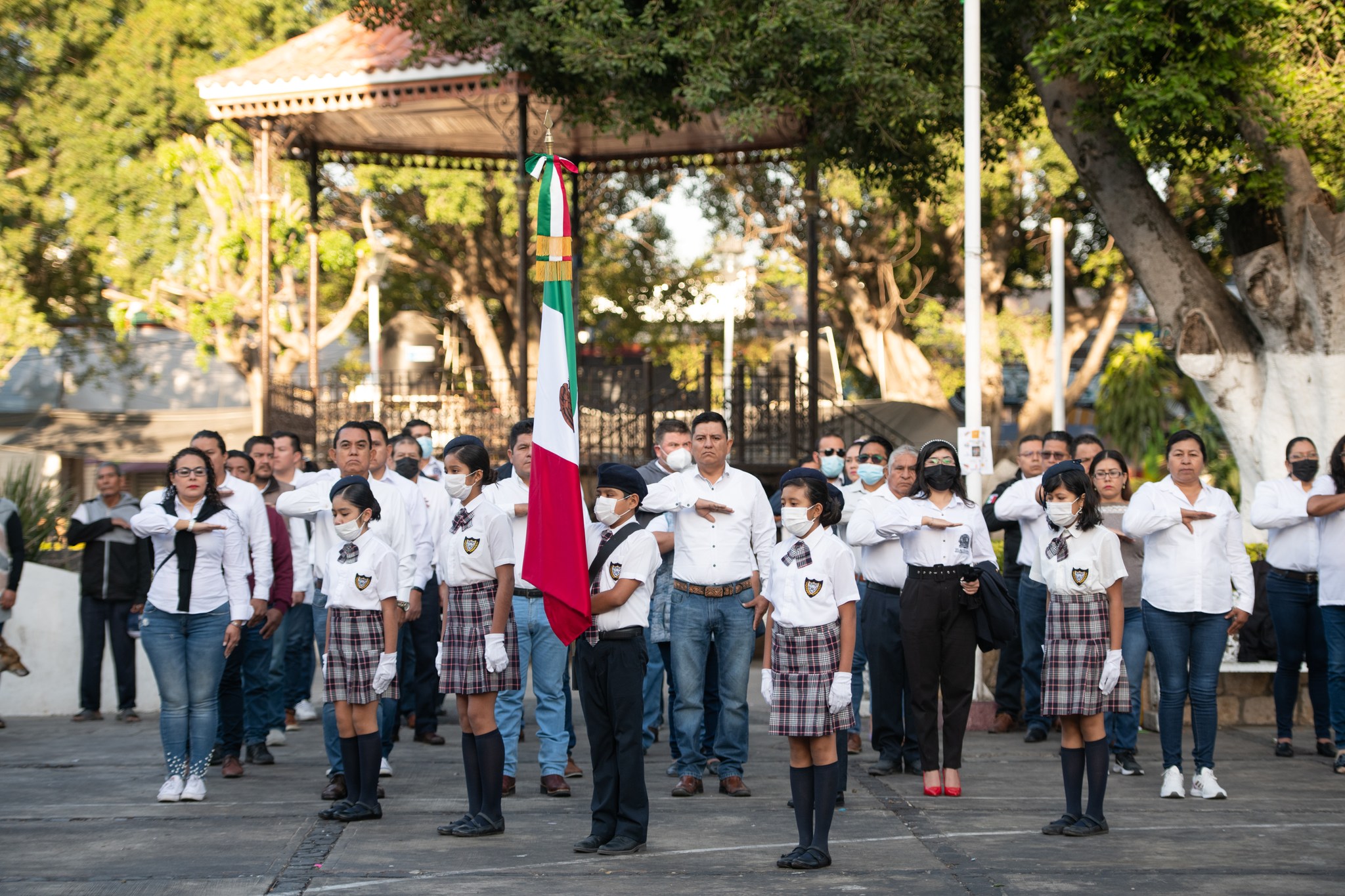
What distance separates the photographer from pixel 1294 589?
360 inches

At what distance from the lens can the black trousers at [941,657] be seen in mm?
7824

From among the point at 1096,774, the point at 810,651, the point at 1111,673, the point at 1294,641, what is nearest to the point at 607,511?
the point at 810,651

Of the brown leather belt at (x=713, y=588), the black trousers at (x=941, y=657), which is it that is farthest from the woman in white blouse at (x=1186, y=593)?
the brown leather belt at (x=713, y=588)

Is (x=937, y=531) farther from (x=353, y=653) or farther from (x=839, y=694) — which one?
(x=353, y=653)

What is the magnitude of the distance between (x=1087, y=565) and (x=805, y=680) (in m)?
1.69

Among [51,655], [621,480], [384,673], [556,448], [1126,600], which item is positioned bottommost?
[51,655]

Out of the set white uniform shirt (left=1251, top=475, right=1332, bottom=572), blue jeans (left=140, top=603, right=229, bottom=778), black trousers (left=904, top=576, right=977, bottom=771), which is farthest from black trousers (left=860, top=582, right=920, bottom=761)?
blue jeans (left=140, top=603, right=229, bottom=778)

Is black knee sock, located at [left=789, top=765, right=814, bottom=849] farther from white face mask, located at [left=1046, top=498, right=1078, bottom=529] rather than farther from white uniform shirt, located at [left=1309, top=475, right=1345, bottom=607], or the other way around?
white uniform shirt, located at [left=1309, top=475, right=1345, bottom=607]

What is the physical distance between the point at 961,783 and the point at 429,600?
381 centimetres

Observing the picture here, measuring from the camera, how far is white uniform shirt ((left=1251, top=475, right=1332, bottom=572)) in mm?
8883

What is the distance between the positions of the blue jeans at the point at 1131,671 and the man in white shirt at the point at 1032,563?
653 millimetres

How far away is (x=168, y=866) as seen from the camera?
6.22m

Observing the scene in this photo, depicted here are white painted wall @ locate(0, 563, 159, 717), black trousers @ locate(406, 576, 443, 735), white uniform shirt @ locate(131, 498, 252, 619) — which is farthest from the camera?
white painted wall @ locate(0, 563, 159, 717)

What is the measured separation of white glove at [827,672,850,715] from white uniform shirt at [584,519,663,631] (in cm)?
93
